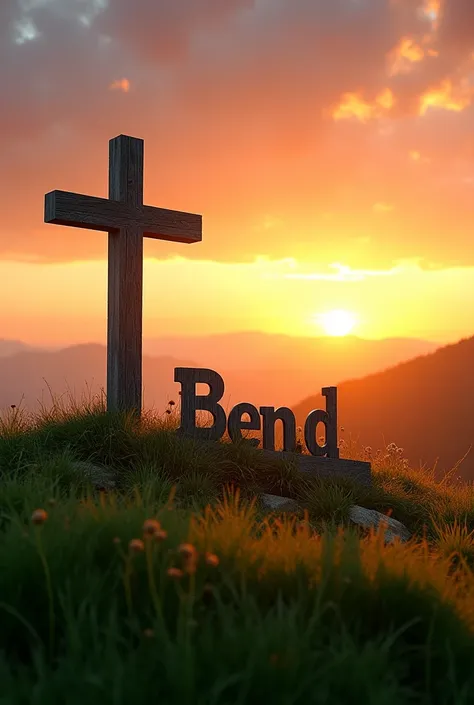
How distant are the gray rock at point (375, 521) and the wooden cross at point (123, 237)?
2.88 meters

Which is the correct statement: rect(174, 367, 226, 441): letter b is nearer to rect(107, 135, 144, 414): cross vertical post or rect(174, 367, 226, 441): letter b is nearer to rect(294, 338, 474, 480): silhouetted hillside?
rect(107, 135, 144, 414): cross vertical post

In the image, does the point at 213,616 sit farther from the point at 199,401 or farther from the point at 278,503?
the point at 199,401

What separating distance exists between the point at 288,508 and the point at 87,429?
2360mm

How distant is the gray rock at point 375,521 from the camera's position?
25.5 ft

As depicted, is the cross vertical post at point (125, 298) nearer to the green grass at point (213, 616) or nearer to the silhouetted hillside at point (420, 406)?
the green grass at point (213, 616)

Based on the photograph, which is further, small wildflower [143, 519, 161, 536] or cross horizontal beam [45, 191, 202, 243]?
cross horizontal beam [45, 191, 202, 243]

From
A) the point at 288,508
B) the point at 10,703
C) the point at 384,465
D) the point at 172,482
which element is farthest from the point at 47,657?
the point at 384,465

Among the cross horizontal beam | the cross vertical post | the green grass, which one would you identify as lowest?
the green grass

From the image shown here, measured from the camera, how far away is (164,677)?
2.48 meters

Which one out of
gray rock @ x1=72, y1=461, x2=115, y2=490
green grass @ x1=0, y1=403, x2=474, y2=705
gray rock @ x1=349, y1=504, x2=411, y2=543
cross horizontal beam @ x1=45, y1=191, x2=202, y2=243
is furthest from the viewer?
cross horizontal beam @ x1=45, y1=191, x2=202, y2=243

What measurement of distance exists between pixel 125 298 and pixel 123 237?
0.78 metres

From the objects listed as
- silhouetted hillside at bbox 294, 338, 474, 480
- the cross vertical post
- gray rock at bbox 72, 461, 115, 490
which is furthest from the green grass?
silhouetted hillside at bbox 294, 338, 474, 480

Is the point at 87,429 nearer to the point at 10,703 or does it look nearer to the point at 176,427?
the point at 176,427

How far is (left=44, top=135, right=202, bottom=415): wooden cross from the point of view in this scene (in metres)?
8.84
